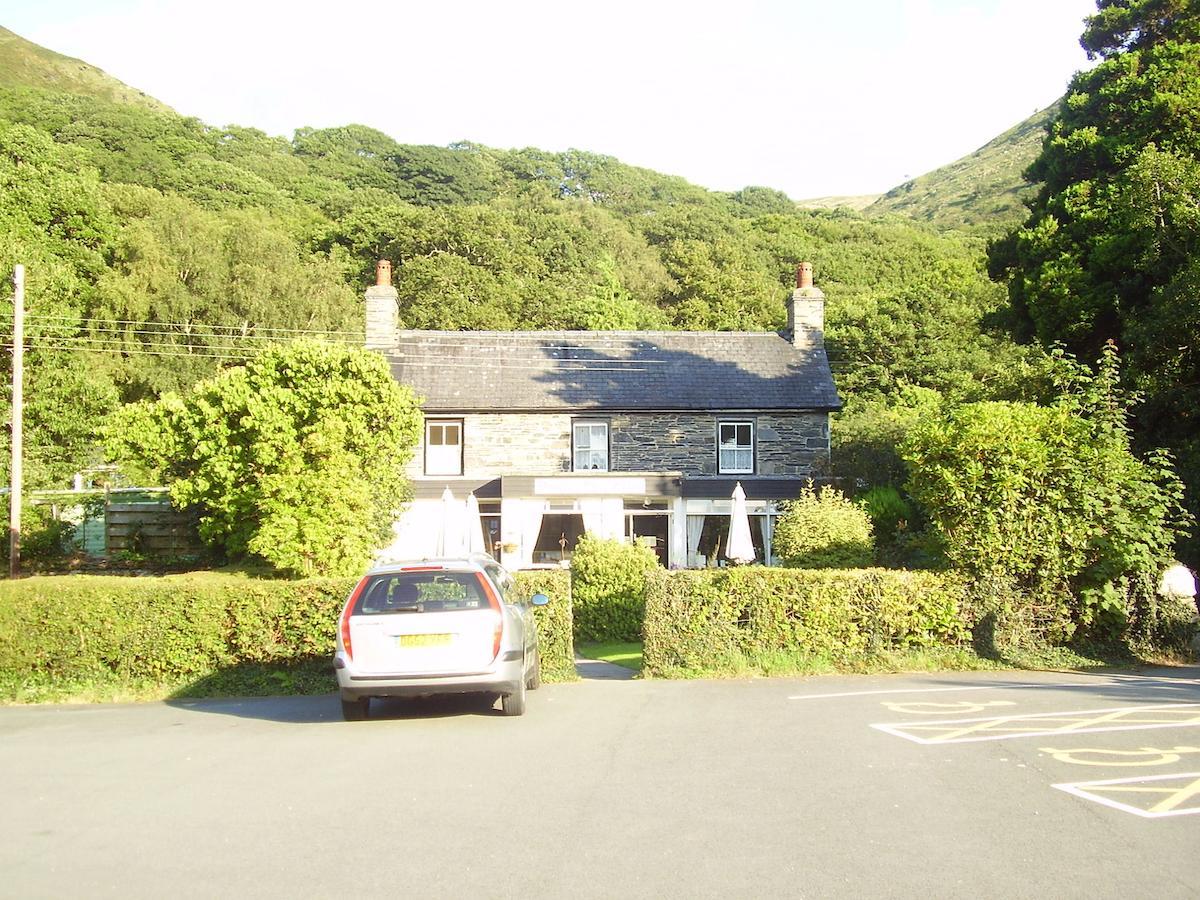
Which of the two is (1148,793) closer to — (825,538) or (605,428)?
(825,538)

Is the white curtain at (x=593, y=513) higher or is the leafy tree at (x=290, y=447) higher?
the leafy tree at (x=290, y=447)

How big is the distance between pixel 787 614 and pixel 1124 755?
637 centimetres

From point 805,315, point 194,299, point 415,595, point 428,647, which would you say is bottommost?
point 428,647

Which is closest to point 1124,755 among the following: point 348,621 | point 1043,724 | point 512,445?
point 1043,724

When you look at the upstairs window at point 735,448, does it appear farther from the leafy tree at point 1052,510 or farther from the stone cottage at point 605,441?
the leafy tree at point 1052,510

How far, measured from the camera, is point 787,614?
14711 millimetres

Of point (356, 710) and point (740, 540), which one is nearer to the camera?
point (356, 710)

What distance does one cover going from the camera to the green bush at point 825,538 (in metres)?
21.7

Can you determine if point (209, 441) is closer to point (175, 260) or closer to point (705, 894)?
point (705, 894)

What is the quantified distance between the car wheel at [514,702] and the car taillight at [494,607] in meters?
0.68

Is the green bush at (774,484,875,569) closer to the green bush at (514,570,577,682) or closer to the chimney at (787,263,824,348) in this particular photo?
the green bush at (514,570,577,682)

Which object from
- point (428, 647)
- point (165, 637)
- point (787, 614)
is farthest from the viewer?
point (787, 614)

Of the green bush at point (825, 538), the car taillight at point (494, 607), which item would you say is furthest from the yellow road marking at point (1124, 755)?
the green bush at point (825, 538)

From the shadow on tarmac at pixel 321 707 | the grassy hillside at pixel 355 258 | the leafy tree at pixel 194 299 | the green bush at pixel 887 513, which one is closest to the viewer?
the shadow on tarmac at pixel 321 707
